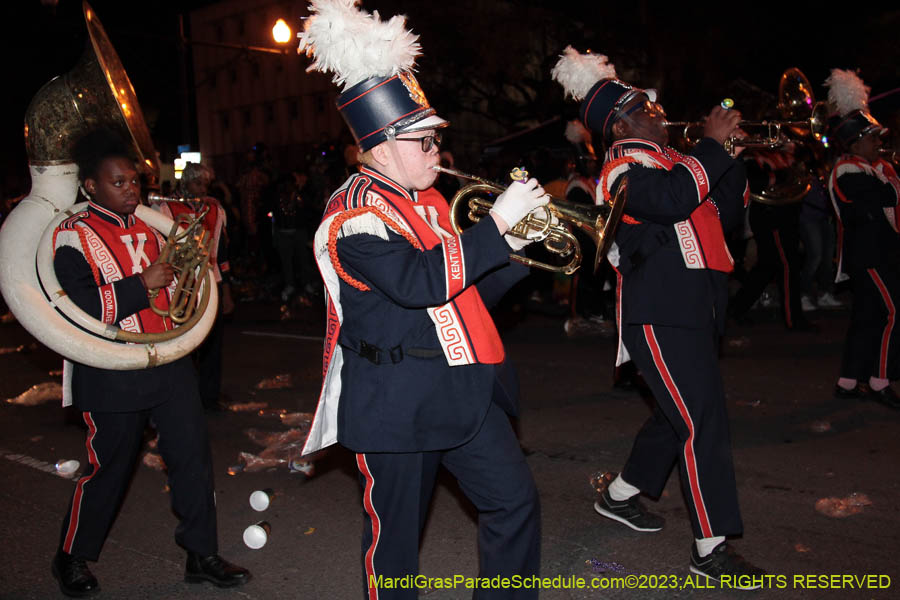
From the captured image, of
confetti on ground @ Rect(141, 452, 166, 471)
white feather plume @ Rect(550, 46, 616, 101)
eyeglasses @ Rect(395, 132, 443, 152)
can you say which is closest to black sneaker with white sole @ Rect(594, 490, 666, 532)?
white feather plume @ Rect(550, 46, 616, 101)

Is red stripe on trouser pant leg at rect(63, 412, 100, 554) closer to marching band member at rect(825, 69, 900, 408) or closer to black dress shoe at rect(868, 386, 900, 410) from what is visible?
marching band member at rect(825, 69, 900, 408)

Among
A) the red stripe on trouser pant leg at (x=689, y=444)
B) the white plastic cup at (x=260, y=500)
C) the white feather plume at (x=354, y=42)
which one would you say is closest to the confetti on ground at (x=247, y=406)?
the white plastic cup at (x=260, y=500)

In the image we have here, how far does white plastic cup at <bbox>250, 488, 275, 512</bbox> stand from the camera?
15.0 feet

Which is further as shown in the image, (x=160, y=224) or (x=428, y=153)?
(x=160, y=224)

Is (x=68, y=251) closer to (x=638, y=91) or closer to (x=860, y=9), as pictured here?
(x=638, y=91)

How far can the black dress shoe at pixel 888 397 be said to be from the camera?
5910 millimetres

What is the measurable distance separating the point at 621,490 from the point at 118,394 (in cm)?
245

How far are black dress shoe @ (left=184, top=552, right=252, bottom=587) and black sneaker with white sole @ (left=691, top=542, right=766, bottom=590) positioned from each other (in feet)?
6.80

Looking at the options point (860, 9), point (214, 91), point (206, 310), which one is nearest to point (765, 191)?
point (206, 310)

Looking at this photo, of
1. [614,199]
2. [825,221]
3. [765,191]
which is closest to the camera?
[614,199]

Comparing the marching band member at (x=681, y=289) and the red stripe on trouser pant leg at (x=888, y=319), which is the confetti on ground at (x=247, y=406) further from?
the red stripe on trouser pant leg at (x=888, y=319)

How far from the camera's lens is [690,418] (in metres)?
3.49

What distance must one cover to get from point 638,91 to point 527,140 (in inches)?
450

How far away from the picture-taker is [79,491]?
3.59 meters
